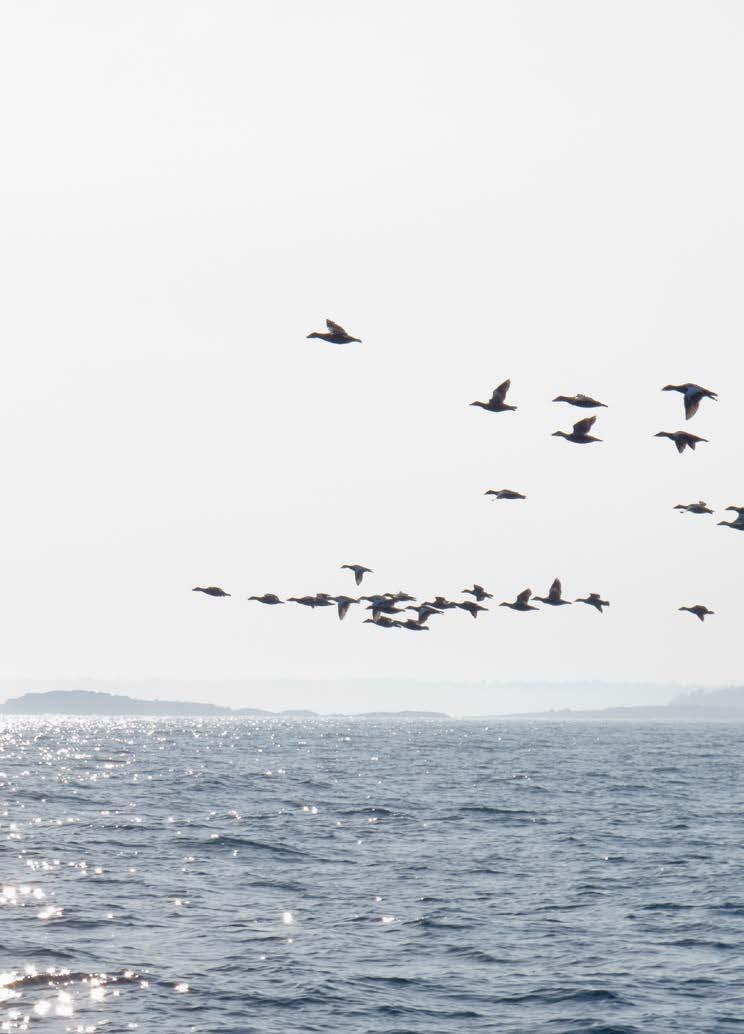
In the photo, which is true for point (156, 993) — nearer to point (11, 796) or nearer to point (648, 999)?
point (648, 999)

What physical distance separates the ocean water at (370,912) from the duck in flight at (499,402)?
38.0 ft

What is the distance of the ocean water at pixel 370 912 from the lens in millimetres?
25812

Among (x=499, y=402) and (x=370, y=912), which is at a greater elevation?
(x=499, y=402)

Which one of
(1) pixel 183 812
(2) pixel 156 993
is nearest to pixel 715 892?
(2) pixel 156 993

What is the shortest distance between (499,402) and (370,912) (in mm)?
12093

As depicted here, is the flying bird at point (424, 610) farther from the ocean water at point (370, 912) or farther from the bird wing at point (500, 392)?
the bird wing at point (500, 392)

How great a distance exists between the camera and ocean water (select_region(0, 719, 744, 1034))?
2581 centimetres

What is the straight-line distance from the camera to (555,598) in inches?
1697

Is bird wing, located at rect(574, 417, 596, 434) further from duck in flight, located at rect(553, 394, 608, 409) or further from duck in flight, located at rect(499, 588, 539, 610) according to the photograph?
duck in flight, located at rect(499, 588, 539, 610)

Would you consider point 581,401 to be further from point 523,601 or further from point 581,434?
point 523,601

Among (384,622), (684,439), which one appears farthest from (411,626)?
(684,439)

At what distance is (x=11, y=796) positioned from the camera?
6266cm

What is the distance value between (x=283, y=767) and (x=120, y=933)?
206 ft

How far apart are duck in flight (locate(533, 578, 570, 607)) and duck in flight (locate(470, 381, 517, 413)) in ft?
31.4
